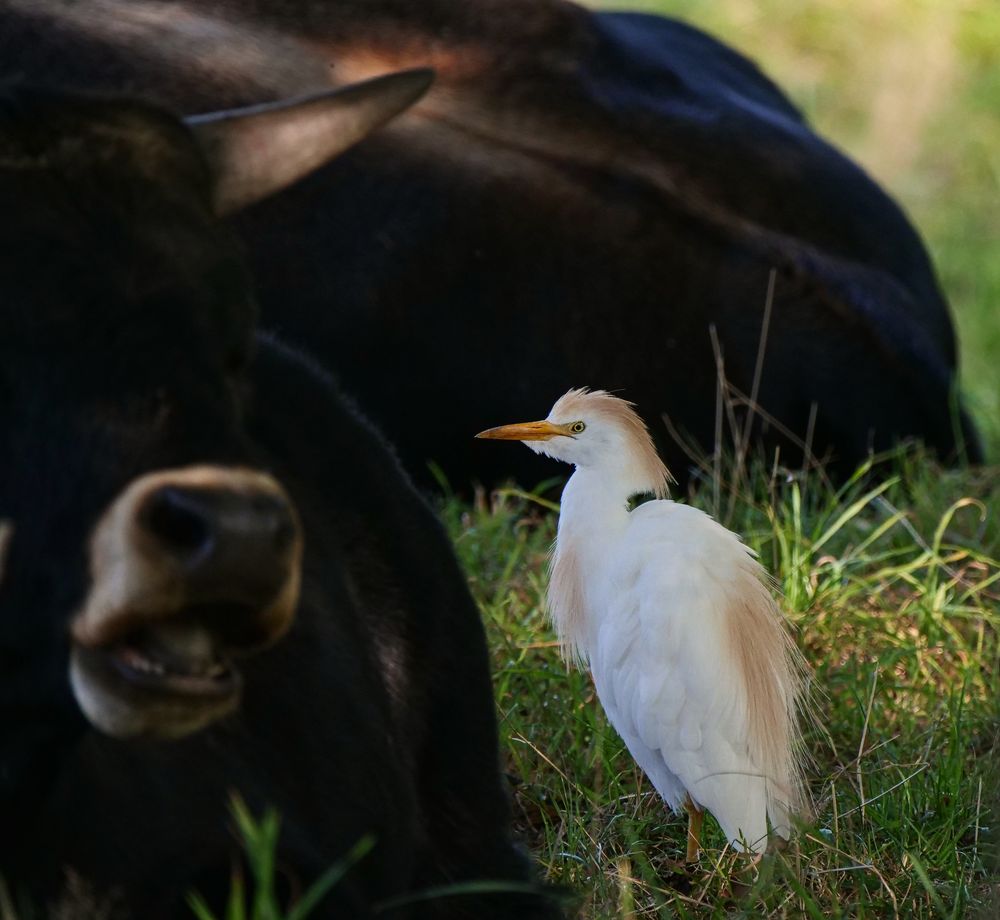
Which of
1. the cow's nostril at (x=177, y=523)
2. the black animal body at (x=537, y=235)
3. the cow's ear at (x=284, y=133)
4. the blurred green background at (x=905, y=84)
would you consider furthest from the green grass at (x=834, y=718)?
the blurred green background at (x=905, y=84)

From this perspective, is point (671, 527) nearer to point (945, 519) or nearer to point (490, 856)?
point (490, 856)

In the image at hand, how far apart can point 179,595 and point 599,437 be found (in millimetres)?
1388

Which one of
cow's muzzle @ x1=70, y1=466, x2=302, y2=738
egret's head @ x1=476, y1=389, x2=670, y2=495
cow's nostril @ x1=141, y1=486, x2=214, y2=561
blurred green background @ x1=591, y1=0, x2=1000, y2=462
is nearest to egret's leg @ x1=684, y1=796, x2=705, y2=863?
egret's head @ x1=476, y1=389, x2=670, y2=495

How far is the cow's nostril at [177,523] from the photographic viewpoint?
178 cm

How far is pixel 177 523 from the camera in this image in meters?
1.79

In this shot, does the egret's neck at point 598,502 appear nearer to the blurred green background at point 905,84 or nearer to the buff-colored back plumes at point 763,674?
the buff-colored back plumes at point 763,674

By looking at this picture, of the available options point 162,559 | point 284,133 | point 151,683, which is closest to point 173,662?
point 151,683

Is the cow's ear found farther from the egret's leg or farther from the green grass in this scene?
the egret's leg

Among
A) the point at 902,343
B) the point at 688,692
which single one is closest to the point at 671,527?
the point at 688,692

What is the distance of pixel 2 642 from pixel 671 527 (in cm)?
129

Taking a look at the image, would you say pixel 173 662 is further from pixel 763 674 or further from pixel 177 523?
pixel 763 674

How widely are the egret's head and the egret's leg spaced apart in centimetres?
52

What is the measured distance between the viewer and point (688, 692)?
2.98 m

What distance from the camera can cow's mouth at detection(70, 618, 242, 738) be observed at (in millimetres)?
1851
